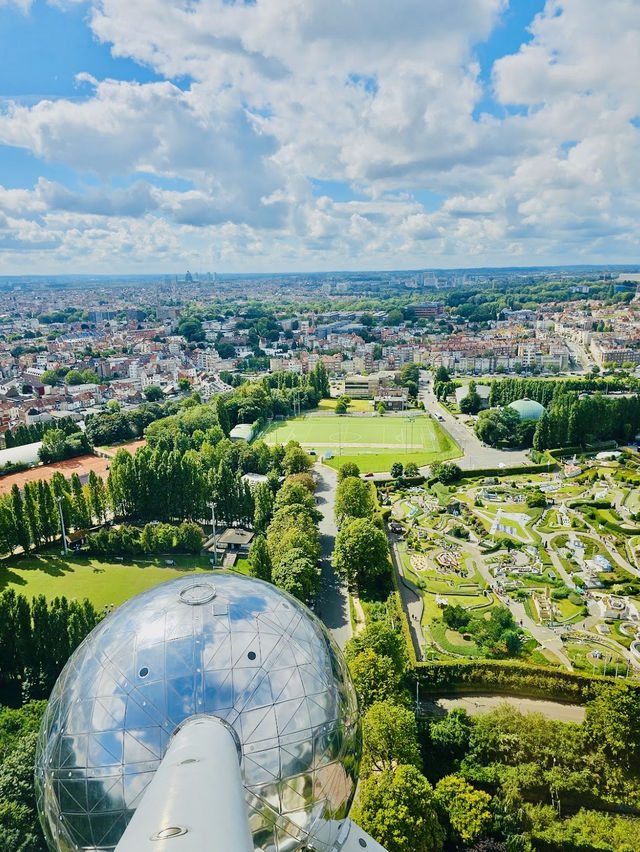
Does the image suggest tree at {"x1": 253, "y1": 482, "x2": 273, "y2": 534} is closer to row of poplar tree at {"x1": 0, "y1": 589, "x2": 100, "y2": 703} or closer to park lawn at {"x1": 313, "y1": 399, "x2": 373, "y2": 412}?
row of poplar tree at {"x1": 0, "y1": 589, "x2": 100, "y2": 703}

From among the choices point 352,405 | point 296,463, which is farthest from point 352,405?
point 296,463

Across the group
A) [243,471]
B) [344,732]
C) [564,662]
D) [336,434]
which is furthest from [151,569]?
[336,434]

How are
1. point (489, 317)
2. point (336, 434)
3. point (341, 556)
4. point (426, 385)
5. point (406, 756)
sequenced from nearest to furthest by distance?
point (406, 756) → point (341, 556) → point (336, 434) → point (426, 385) → point (489, 317)

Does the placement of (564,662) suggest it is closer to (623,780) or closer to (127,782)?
(623,780)

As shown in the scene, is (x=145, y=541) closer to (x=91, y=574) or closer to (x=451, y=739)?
(x=91, y=574)

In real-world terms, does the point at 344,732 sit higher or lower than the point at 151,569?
higher

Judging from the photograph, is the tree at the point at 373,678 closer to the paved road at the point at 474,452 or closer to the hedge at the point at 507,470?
the hedge at the point at 507,470
